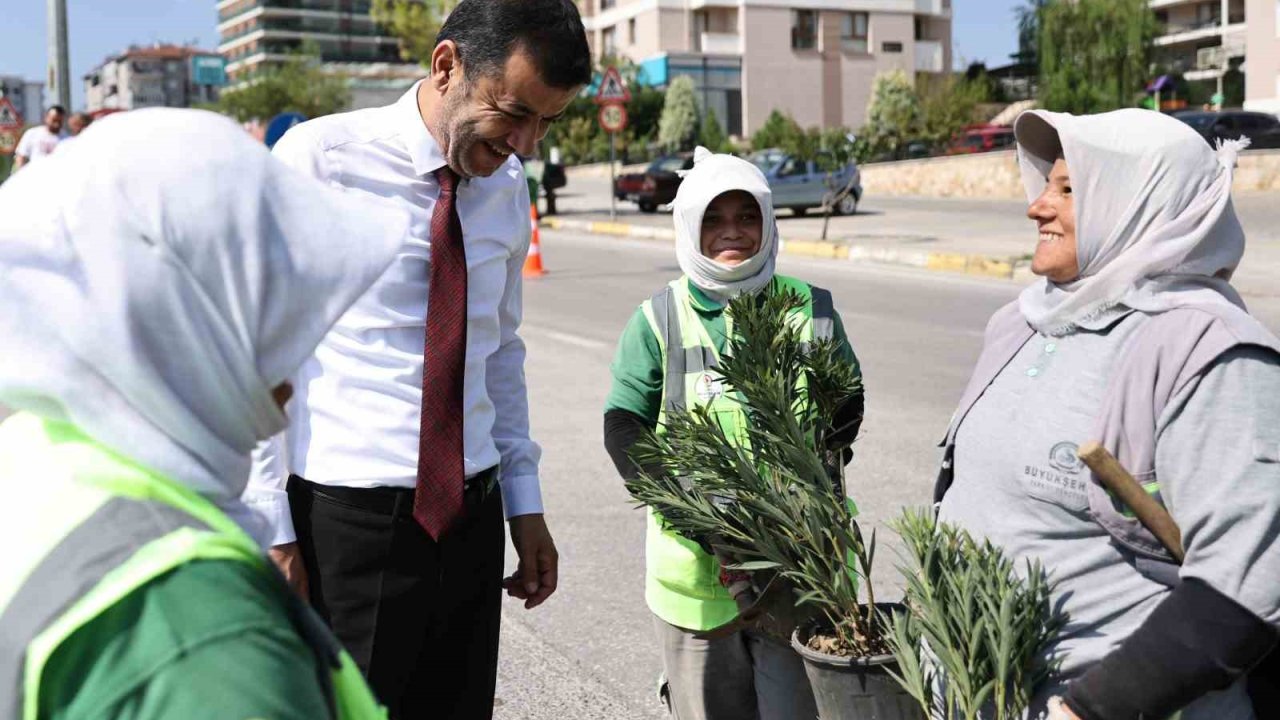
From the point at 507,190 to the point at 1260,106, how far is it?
210ft

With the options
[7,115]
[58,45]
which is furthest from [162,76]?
[58,45]

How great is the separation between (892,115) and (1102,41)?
402 inches

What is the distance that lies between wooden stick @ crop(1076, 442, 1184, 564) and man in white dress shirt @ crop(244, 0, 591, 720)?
1.15m

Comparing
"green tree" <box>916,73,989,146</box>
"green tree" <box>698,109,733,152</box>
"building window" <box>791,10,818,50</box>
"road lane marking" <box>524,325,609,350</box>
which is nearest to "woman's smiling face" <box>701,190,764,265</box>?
"road lane marking" <box>524,325,609,350</box>

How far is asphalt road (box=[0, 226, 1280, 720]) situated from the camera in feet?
15.2

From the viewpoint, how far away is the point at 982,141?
44.8 meters

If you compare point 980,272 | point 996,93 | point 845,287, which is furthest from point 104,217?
point 996,93

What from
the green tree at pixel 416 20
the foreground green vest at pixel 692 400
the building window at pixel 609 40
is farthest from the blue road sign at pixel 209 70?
the foreground green vest at pixel 692 400

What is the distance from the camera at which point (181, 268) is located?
1112 millimetres

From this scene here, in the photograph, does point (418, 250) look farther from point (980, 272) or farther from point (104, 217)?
point (980, 272)

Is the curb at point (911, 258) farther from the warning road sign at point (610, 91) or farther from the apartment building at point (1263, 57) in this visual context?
the apartment building at point (1263, 57)

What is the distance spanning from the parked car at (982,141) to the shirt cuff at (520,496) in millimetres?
42058

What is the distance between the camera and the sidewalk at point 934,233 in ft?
55.9

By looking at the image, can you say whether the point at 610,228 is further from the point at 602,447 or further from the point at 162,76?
the point at 162,76
